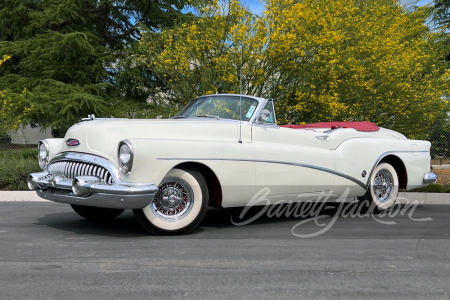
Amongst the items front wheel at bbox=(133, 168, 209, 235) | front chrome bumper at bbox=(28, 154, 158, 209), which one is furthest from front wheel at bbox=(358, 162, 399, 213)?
front chrome bumper at bbox=(28, 154, 158, 209)

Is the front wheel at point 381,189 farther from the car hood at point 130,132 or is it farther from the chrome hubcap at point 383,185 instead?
the car hood at point 130,132

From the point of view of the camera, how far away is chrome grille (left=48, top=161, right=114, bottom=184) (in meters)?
5.26

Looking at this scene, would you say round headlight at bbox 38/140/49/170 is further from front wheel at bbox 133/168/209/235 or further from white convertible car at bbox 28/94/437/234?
front wheel at bbox 133/168/209/235

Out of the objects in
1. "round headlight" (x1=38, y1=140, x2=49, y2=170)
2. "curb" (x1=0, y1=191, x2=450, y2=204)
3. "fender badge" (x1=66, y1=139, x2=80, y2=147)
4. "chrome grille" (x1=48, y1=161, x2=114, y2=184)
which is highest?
"fender badge" (x1=66, y1=139, x2=80, y2=147)

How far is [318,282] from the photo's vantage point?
12.8 feet

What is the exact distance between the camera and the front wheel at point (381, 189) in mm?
7723

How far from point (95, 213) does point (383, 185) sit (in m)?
4.24

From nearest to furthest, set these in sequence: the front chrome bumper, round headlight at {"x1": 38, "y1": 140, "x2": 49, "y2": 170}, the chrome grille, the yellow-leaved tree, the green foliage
Answer: the front chrome bumper, the chrome grille, round headlight at {"x1": 38, "y1": 140, "x2": 49, "y2": 170}, the yellow-leaved tree, the green foliage

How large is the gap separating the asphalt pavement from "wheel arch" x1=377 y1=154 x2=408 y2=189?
1.22 meters

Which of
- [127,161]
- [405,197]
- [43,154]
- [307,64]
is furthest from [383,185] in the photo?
[307,64]

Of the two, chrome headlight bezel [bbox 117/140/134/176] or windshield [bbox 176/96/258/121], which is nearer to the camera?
chrome headlight bezel [bbox 117/140/134/176]

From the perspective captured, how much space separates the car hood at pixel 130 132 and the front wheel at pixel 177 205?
44cm

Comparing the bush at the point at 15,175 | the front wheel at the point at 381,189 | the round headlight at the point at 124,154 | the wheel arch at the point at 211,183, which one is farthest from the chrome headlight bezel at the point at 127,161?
the bush at the point at 15,175

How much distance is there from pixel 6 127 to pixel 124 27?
1194cm
